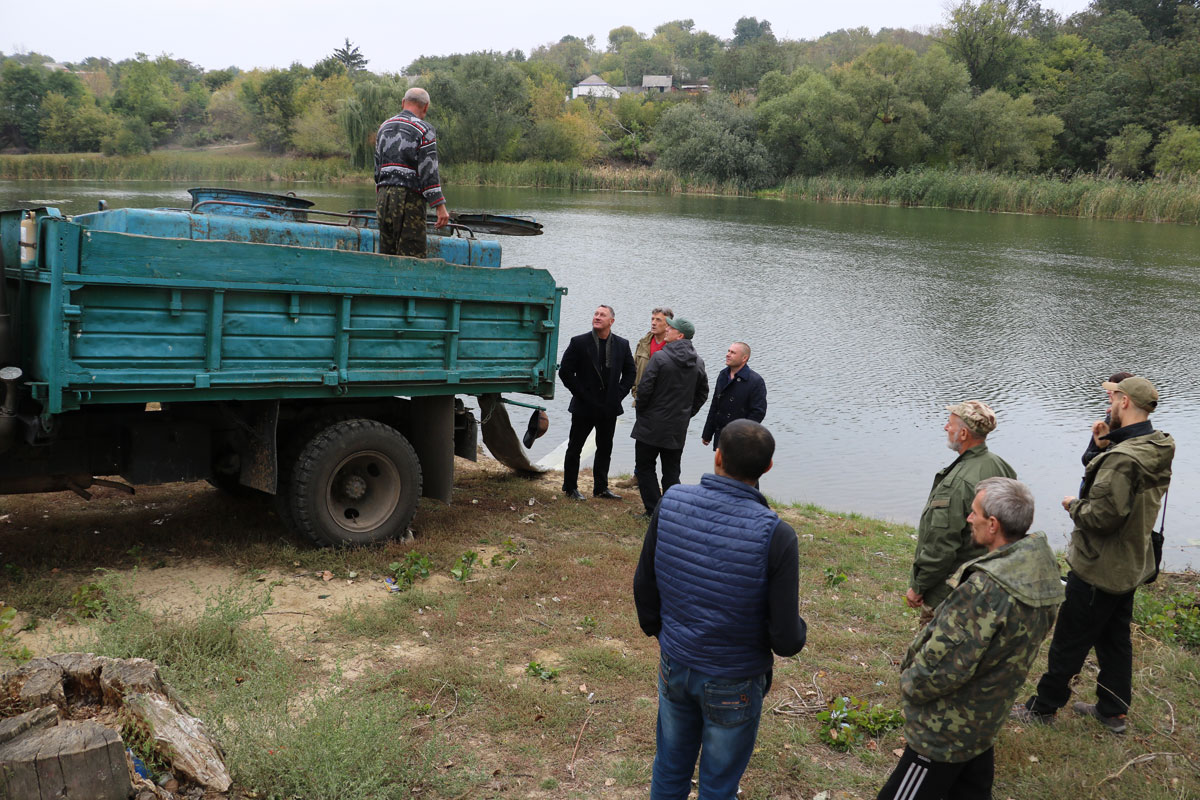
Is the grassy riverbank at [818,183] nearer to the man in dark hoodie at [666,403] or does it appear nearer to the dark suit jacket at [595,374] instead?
the dark suit jacket at [595,374]

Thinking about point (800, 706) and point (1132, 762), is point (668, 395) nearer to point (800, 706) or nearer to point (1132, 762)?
point (800, 706)

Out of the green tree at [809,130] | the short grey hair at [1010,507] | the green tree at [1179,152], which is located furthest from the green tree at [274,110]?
the short grey hair at [1010,507]

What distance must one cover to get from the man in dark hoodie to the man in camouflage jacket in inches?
171

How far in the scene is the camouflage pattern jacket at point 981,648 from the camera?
9.89 ft

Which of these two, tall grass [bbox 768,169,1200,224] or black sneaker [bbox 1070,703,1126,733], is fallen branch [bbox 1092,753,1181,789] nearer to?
black sneaker [bbox 1070,703,1126,733]

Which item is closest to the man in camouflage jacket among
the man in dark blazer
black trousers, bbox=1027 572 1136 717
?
black trousers, bbox=1027 572 1136 717

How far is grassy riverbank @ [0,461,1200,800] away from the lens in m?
3.88

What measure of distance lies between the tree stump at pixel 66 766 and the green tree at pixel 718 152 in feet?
177

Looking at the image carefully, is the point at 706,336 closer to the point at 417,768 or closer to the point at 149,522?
the point at 149,522

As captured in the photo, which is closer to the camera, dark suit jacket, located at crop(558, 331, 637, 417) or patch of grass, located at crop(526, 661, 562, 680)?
patch of grass, located at crop(526, 661, 562, 680)

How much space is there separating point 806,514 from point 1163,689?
12.8 feet

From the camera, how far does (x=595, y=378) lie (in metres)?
8.32

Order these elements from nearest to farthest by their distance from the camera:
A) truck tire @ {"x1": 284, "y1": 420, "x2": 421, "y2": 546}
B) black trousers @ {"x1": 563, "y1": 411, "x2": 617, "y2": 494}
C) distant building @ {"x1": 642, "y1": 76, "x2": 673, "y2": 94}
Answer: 1. truck tire @ {"x1": 284, "y1": 420, "x2": 421, "y2": 546}
2. black trousers @ {"x1": 563, "y1": 411, "x2": 617, "y2": 494}
3. distant building @ {"x1": 642, "y1": 76, "x2": 673, "y2": 94}

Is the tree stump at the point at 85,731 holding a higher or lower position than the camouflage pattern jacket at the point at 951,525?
lower
